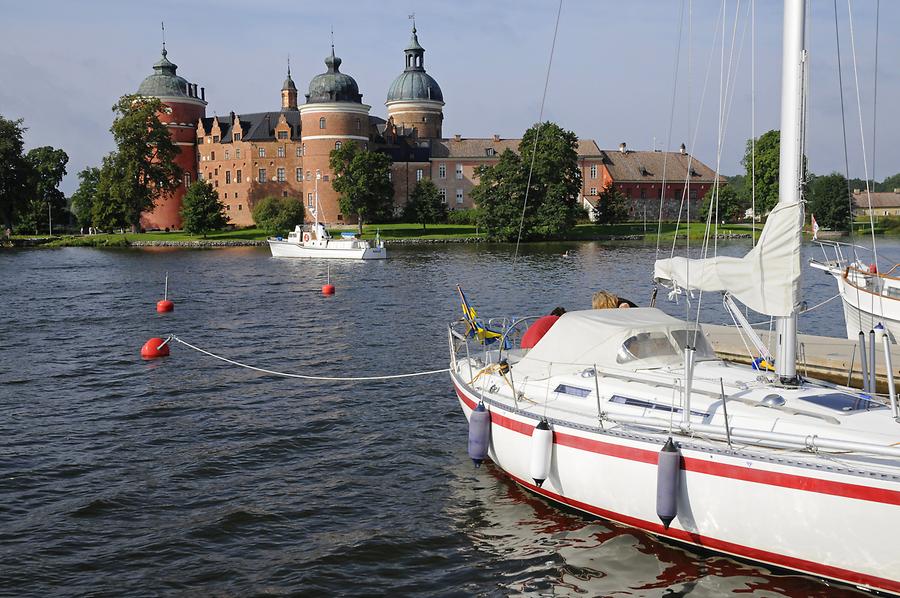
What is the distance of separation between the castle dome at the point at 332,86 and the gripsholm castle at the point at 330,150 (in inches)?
4.8

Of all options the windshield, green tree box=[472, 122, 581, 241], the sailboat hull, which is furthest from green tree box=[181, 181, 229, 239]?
the sailboat hull

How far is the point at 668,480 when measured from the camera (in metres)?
9.76

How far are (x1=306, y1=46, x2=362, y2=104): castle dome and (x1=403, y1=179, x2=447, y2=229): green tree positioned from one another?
13.2 meters

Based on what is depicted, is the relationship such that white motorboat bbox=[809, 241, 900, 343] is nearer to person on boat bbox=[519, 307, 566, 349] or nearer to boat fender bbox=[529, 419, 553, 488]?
person on boat bbox=[519, 307, 566, 349]

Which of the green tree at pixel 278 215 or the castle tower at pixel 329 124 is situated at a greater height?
the castle tower at pixel 329 124

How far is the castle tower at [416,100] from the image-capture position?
12400 centimetres

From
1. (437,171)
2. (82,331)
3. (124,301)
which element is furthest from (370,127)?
(82,331)

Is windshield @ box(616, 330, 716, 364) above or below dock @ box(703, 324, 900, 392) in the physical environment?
above

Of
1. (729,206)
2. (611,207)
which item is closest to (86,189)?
(611,207)

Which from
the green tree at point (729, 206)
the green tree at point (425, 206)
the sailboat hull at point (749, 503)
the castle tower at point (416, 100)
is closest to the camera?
the sailboat hull at point (749, 503)

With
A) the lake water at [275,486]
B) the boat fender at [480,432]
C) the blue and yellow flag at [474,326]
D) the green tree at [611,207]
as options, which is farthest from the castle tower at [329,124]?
the boat fender at [480,432]

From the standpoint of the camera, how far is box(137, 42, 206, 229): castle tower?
110m

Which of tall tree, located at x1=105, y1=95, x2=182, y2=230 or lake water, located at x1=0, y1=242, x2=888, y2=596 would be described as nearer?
lake water, located at x1=0, y1=242, x2=888, y2=596

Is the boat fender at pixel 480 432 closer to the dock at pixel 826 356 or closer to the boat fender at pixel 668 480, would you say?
the boat fender at pixel 668 480
